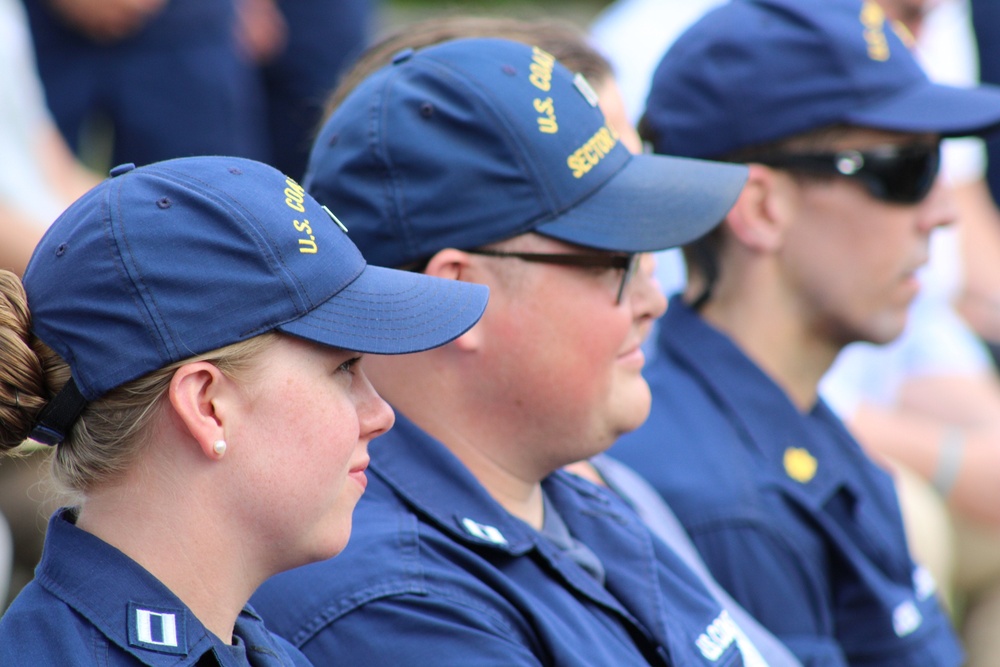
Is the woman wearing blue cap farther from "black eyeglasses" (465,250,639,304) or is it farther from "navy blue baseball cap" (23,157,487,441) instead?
"black eyeglasses" (465,250,639,304)

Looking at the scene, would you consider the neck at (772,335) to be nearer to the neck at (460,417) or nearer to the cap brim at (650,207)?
the cap brim at (650,207)

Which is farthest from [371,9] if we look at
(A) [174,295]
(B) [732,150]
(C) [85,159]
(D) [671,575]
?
(A) [174,295]

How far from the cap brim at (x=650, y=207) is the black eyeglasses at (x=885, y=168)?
59 centimetres

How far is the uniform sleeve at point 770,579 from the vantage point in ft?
8.18

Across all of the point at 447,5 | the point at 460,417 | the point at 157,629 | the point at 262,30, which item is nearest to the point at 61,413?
the point at 157,629

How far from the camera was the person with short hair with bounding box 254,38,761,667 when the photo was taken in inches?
74.2

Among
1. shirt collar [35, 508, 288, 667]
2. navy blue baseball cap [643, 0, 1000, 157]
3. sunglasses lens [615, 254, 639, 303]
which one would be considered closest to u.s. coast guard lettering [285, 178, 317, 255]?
shirt collar [35, 508, 288, 667]

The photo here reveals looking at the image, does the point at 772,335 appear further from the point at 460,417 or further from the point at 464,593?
the point at 464,593

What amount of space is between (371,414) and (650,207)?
69 centimetres

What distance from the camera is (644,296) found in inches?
84.9

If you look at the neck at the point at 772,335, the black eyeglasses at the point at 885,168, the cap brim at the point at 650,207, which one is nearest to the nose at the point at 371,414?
the cap brim at the point at 650,207

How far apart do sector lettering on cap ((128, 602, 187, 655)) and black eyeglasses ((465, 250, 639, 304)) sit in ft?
2.53

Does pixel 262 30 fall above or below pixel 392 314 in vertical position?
below

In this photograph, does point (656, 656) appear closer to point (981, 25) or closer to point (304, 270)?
point (304, 270)
